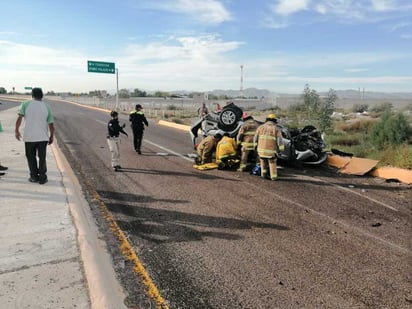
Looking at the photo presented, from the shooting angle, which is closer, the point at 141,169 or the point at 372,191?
the point at 372,191

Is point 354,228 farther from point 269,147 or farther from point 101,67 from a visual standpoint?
point 101,67

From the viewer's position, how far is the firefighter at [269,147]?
9.38 metres

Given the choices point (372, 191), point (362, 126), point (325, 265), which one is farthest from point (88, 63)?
point (325, 265)

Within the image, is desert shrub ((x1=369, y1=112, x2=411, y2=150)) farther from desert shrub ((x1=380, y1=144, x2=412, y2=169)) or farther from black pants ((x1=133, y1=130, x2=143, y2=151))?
black pants ((x1=133, y1=130, x2=143, y2=151))

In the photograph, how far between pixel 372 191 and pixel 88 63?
4377 centimetres

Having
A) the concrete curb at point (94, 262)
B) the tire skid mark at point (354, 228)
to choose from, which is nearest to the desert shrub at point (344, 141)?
the tire skid mark at point (354, 228)

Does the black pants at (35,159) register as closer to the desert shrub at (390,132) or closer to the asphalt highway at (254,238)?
the asphalt highway at (254,238)

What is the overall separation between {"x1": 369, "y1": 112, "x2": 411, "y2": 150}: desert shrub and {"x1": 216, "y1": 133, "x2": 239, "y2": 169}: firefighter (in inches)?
282

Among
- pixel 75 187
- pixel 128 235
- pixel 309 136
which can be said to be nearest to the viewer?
pixel 128 235

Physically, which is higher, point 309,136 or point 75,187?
point 309,136

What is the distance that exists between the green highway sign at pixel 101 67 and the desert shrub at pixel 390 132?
125 feet

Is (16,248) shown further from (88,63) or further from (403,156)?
(88,63)

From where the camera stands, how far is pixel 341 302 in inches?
147

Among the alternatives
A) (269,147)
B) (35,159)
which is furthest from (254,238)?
(35,159)
